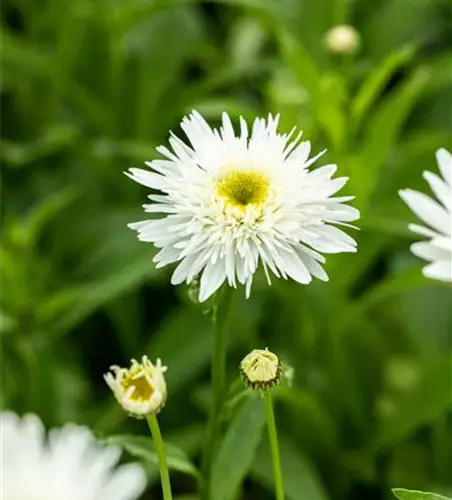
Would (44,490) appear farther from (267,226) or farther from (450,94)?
(450,94)

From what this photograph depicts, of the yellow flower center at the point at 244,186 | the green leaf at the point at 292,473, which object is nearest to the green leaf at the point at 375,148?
the green leaf at the point at 292,473

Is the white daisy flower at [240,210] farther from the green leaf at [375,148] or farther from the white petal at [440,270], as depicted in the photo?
the green leaf at [375,148]

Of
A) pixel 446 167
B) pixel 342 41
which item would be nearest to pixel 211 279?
pixel 446 167

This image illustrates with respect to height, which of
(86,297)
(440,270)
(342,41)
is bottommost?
(440,270)

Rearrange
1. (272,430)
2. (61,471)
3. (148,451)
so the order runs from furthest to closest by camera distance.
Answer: (148,451), (272,430), (61,471)

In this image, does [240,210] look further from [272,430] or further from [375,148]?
[375,148]

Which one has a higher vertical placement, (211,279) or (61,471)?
(211,279)

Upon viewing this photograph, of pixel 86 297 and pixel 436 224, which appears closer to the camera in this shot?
pixel 436 224

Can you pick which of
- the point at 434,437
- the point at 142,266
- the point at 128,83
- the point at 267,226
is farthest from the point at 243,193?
the point at 128,83
